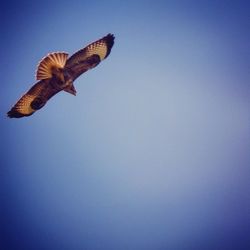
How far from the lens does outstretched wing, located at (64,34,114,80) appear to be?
84.3 inches

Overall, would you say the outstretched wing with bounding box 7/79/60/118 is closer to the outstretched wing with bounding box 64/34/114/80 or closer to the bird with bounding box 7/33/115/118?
the bird with bounding box 7/33/115/118

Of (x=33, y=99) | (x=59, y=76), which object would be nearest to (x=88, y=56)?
(x=59, y=76)

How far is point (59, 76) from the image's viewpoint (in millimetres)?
2135

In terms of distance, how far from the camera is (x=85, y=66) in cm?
219

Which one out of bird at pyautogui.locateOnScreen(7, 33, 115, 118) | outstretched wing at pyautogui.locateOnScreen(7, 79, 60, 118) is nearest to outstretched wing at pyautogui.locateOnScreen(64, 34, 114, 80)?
bird at pyautogui.locateOnScreen(7, 33, 115, 118)

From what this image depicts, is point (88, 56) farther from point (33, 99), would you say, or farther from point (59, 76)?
point (33, 99)

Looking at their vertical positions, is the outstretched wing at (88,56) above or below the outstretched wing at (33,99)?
above

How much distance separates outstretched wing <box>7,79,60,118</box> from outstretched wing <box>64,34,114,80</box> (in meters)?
0.15

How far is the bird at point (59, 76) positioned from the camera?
83.4 inches

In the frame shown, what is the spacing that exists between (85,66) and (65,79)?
145mm

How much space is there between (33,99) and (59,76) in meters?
0.22

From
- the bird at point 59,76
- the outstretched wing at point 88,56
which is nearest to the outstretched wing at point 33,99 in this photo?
the bird at point 59,76

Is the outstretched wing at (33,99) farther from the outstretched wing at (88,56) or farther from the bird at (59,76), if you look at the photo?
the outstretched wing at (88,56)

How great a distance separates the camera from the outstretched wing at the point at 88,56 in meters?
2.14
